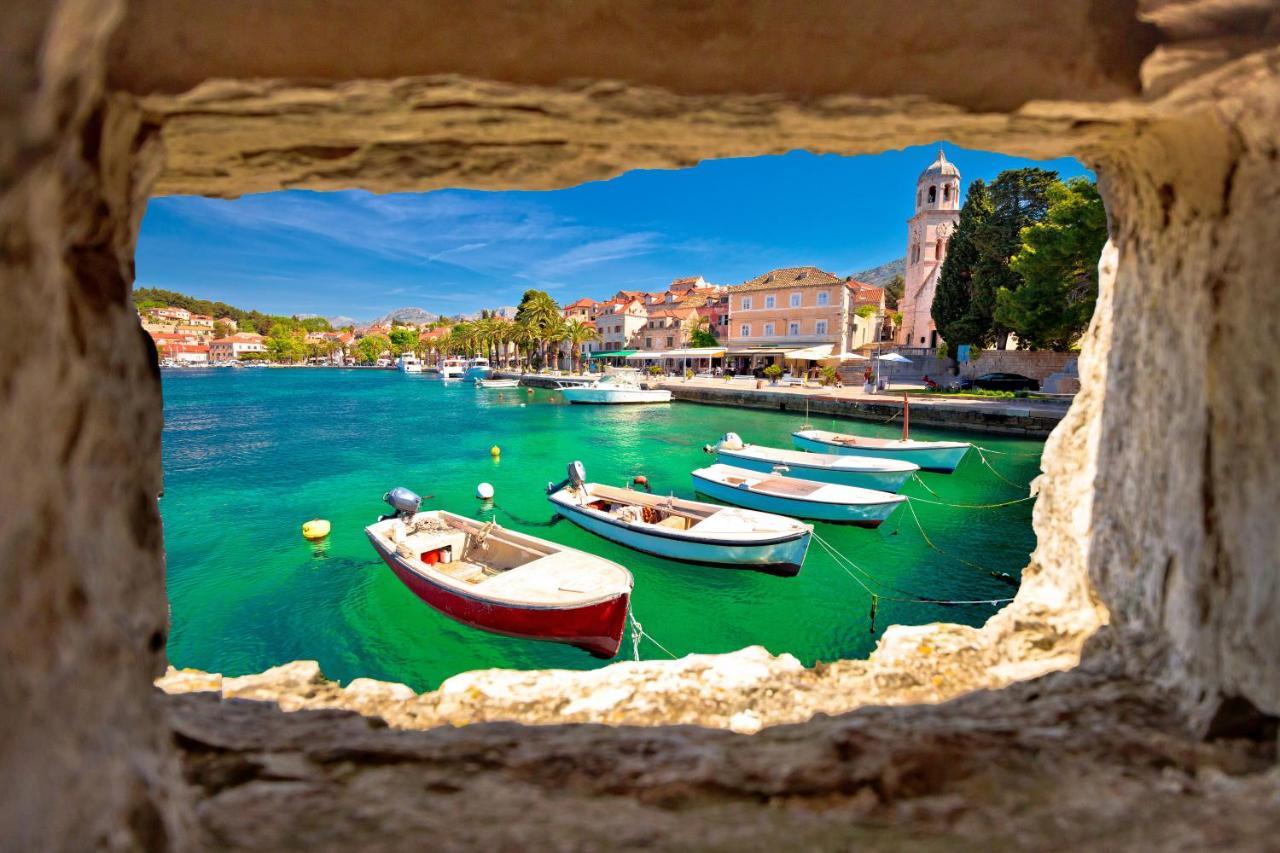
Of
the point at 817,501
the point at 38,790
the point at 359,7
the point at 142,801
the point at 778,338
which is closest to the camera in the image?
the point at 38,790

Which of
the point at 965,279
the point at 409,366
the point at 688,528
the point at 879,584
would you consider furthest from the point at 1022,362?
the point at 409,366

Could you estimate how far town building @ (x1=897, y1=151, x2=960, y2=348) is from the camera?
4334 cm

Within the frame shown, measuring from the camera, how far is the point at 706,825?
180 centimetres

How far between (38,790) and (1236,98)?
3777mm

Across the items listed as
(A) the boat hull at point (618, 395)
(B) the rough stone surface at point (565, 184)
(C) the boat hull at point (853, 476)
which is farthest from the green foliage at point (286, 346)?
(B) the rough stone surface at point (565, 184)

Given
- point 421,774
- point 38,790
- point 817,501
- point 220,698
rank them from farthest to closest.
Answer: point 817,501 < point 220,698 < point 421,774 < point 38,790

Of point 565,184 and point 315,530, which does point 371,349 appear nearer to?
point 315,530

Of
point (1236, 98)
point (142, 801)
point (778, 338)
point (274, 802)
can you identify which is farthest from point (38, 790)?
point (778, 338)

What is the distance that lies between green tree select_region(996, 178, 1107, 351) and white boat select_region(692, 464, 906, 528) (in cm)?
2098

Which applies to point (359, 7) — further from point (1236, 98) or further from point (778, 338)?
point (778, 338)

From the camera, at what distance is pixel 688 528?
1280cm

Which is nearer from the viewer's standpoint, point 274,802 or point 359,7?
point 359,7

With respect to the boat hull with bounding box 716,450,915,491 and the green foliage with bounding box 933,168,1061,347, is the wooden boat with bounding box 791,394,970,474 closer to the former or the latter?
the boat hull with bounding box 716,450,915,491

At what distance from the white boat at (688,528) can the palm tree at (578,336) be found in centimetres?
5750
